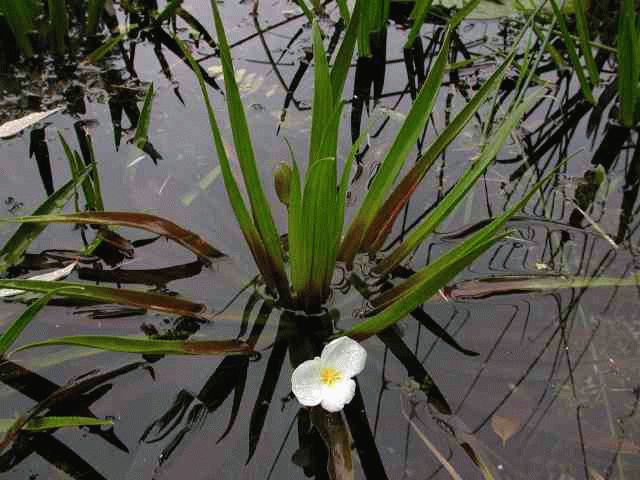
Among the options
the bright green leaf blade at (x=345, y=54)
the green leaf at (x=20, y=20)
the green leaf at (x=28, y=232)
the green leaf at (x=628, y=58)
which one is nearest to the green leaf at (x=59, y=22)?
the green leaf at (x=20, y=20)

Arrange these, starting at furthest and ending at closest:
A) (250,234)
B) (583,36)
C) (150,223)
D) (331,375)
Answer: (583,36) < (150,223) < (250,234) < (331,375)

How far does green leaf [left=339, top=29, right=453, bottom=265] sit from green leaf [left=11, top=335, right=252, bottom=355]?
0.40m

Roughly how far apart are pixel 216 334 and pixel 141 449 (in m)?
0.32

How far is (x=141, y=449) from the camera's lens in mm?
1273

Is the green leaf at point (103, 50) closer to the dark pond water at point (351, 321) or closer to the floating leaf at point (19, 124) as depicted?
the dark pond water at point (351, 321)

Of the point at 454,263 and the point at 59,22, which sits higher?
the point at 59,22

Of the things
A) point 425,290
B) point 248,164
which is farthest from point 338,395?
point 248,164

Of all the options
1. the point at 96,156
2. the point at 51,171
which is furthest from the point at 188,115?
the point at 51,171

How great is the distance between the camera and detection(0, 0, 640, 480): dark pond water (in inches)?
50.3

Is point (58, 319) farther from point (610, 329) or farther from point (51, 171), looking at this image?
point (610, 329)

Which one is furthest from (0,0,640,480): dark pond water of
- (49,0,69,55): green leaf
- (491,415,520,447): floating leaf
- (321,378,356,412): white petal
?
(49,0,69,55): green leaf

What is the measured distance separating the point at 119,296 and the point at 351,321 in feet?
1.75

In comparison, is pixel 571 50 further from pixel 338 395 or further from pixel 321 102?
pixel 338 395

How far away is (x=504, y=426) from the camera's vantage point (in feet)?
4.34
